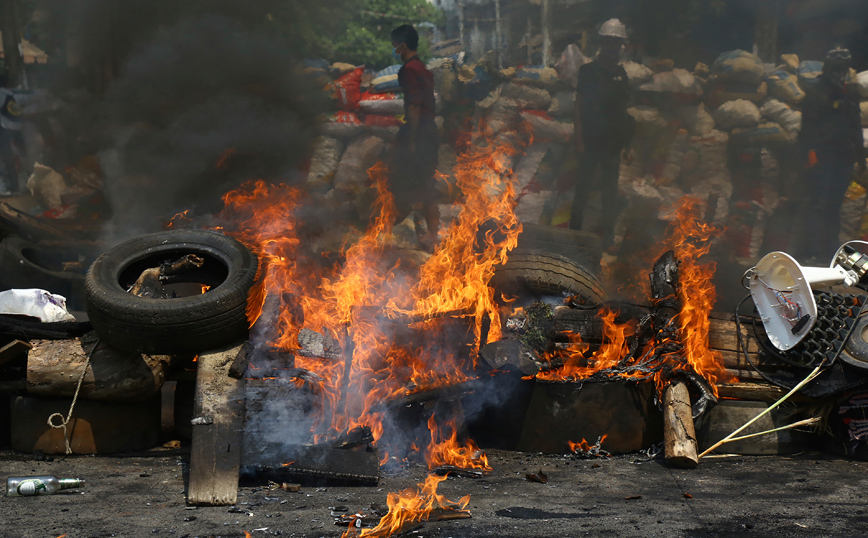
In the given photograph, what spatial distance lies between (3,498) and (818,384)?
229 inches

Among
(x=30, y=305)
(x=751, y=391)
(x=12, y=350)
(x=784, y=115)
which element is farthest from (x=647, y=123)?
(x=12, y=350)

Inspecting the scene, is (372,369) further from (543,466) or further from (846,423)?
(846,423)

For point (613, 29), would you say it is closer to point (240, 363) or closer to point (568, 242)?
point (568, 242)

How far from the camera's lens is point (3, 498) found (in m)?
3.95

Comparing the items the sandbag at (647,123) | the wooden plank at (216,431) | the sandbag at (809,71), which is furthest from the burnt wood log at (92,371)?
the sandbag at (809,71)

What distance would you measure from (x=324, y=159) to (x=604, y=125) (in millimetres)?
4399

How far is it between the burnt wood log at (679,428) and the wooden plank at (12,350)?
16.3ft

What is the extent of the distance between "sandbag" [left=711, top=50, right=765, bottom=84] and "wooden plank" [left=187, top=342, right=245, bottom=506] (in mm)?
8858

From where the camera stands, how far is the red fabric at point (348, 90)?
1086 cm

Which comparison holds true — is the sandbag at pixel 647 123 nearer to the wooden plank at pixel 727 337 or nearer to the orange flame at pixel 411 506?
the wooden plank at pixel 727 337

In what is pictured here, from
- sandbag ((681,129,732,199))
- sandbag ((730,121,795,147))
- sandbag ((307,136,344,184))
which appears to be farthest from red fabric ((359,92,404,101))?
sandbag ((730,121,795,147))

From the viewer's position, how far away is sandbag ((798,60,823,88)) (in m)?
10.0

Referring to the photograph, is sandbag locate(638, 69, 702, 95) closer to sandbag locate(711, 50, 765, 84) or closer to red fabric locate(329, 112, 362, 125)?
sandbag locate(711, 50, 765, 84)

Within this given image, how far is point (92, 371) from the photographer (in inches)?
194
